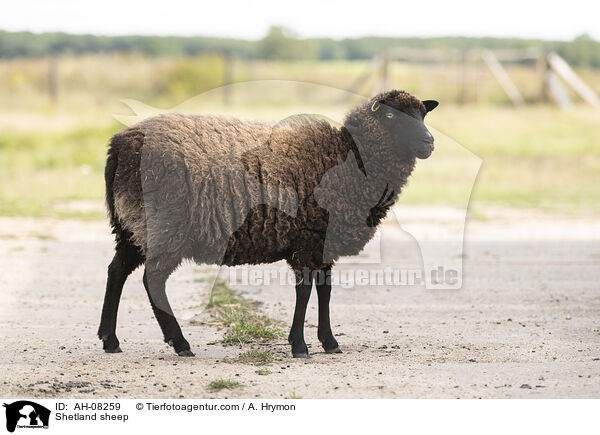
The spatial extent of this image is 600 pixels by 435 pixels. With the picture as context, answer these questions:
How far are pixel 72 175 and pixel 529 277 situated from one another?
11442 millimetres

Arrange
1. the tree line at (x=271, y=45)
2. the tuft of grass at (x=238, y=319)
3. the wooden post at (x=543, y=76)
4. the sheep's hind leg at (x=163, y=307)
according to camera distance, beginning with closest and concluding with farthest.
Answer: the sheep's hind leg at (x=163, y=307) → the tuft of grass at (x=238, y=319) → the wooden post at (x=543, y=76) → the tree line at (x=271, y=45)

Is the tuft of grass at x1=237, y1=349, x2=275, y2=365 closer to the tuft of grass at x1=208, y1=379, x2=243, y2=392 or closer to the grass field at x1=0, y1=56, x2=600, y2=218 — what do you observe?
the tuft of grass at x1=208, y1=379, x2=243, y2=392

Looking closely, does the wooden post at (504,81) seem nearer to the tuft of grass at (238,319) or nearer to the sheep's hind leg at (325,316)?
the tuft of grass at (238,319)

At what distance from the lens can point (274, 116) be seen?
966 centimetres

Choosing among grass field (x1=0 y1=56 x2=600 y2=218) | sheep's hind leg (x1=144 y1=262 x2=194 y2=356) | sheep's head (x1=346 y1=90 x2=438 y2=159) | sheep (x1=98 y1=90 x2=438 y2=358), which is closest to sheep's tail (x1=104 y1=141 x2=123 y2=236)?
sheep (x1=98 y1=90 x2=438 y2=358)

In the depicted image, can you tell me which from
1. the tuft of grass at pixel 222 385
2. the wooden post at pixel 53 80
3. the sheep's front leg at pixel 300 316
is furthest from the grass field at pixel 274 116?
the tuft of grass at pixel 222 385

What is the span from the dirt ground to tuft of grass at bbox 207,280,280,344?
140 mm

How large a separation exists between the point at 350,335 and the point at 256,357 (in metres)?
1.16

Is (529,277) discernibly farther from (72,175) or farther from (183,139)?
Answer: (72,175)

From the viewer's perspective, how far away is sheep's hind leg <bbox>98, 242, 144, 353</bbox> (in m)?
5.98

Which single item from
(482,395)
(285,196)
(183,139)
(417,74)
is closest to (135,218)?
(183,139)

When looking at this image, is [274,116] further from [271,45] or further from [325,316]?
[271,45]
